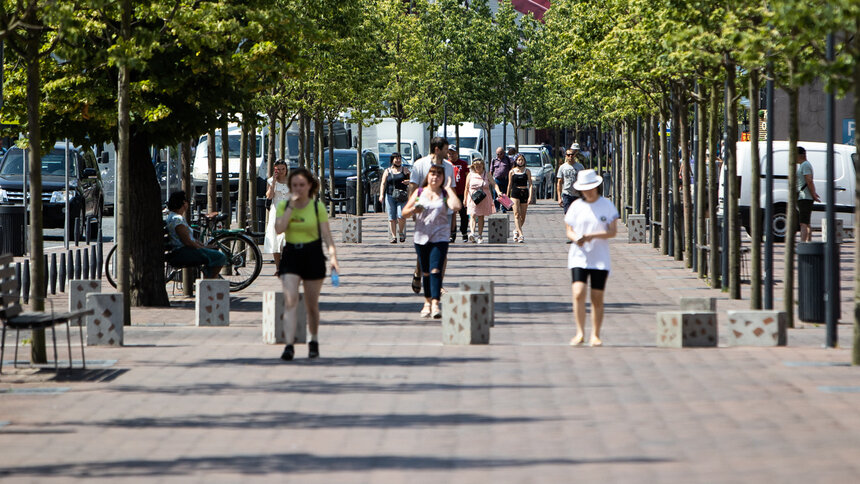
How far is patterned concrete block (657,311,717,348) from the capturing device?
13.0m

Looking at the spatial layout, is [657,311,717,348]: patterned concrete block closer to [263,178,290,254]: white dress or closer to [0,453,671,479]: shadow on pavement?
[0,453,671,479]: shadow on pavement

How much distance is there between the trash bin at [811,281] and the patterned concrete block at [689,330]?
1.64 metres

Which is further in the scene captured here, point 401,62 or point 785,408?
point 401,62

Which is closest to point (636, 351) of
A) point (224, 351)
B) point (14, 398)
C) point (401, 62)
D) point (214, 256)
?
point (224, 351)

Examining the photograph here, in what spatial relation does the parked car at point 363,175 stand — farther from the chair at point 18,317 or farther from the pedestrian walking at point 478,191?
the chair at point 18,317

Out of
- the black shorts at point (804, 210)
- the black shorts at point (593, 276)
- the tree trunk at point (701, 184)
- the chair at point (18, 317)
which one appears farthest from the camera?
the black shorts at point (804, 210)

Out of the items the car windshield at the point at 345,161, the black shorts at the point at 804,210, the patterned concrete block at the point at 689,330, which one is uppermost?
the car windshield at the point at 345,161

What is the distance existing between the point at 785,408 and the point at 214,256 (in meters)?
9.59

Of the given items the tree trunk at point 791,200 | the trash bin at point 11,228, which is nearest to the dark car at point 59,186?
the trash bin at point 11,228

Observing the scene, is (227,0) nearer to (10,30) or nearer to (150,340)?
(150,340)

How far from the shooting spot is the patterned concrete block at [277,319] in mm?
13367

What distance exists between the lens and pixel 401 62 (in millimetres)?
51750

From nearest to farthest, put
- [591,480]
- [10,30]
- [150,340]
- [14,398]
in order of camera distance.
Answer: [591,480] < [14,398] < [10,30] < [150,340]

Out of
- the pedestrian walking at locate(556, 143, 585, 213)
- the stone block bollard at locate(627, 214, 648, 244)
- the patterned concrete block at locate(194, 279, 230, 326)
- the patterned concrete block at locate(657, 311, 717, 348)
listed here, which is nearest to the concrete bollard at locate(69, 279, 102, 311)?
the patterned concrete block at locate(194, 279, 230, 326)
